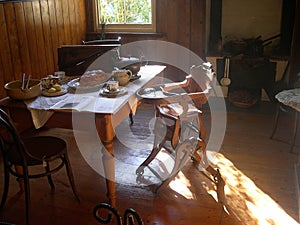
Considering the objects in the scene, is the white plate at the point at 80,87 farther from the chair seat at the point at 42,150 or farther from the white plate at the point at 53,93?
the chair seat at the point at 42,150

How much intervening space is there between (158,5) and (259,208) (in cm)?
287

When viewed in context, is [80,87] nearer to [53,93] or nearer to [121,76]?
[53,93]

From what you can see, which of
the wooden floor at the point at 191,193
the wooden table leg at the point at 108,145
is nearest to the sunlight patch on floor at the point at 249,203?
the wooden floor at the point at 191,193

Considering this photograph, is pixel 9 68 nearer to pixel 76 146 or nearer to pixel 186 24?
pixel 76 146

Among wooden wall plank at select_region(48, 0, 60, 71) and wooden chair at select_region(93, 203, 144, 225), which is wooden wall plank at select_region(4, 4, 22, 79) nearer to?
wooden wall plank at select_region(48, 0, 60, 71)

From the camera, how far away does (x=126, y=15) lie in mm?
4406

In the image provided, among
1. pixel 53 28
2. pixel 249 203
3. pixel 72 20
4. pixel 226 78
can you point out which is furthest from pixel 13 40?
pixel 249 203

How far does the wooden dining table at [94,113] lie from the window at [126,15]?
2.31m

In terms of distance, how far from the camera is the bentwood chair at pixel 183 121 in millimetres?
2219

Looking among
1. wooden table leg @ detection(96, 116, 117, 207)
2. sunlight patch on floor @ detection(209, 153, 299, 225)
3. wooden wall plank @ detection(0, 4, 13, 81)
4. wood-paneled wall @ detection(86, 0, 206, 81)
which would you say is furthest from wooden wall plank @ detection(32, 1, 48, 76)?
sunlight patch on floor @ detection(209, 153, 299, 225)

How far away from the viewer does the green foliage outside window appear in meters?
4.32

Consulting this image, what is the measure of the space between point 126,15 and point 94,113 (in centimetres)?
280

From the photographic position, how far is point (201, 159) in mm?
2457

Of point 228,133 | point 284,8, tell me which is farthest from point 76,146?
point 284,8
